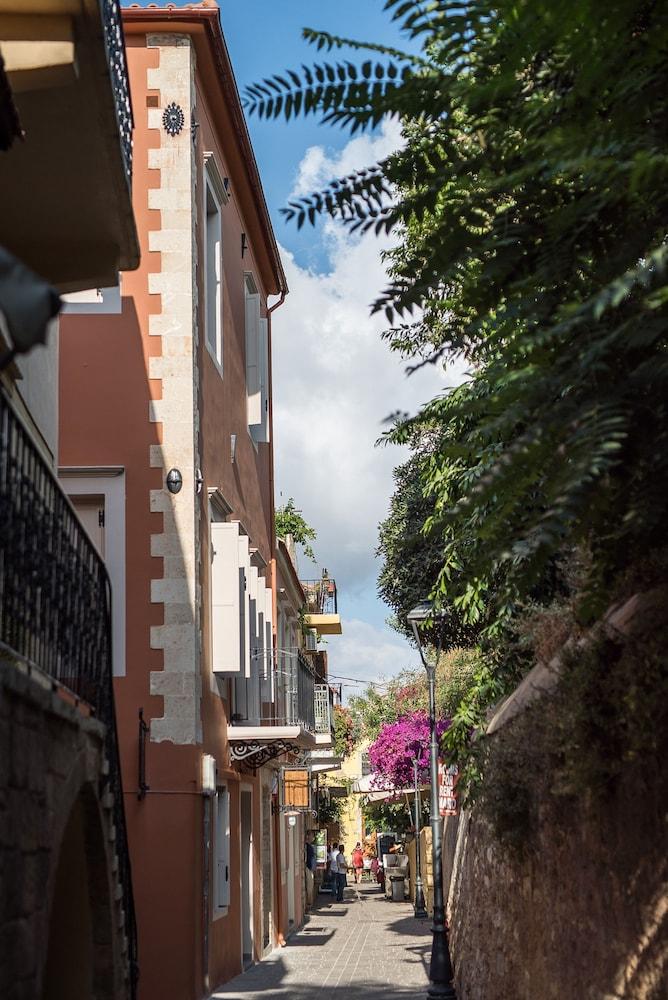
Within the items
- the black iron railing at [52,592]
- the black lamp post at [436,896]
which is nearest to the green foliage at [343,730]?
the black lamp post at [436,896]

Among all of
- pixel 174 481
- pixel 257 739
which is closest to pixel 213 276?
pixel 174 481

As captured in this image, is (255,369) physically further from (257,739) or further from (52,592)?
(52,592)

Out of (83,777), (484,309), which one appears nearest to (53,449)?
(83,777)

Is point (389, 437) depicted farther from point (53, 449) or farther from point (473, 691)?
point (473, 691)

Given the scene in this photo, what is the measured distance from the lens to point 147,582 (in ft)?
51.2

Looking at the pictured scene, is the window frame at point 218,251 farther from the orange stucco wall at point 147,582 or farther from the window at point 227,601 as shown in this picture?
the window at point 227,601

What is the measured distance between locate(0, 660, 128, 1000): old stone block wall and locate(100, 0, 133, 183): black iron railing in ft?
12.4

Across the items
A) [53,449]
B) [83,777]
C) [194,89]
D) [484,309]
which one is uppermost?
[194,89]

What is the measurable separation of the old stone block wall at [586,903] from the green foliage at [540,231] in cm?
196

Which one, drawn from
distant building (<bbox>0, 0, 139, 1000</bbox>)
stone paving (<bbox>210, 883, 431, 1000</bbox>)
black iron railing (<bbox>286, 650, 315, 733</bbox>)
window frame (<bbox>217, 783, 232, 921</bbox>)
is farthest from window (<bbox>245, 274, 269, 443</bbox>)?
distant building (<bbox>0, 0, 139, 1000</bbox>)

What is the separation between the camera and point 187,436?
15969 millimetres

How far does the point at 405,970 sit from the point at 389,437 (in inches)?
462

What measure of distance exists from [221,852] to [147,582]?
3895mm

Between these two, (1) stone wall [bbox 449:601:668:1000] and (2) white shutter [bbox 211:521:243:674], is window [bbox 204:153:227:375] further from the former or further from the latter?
(1) stone wall [bbox 449:601:668:1000]
